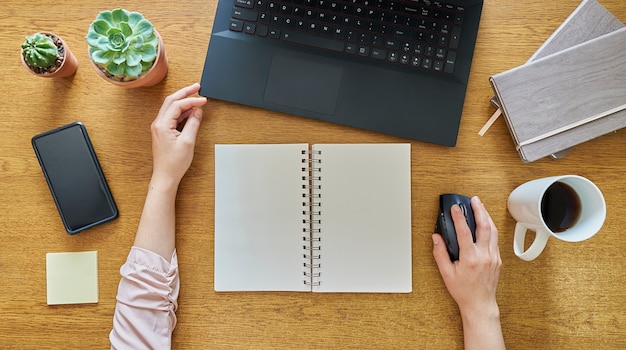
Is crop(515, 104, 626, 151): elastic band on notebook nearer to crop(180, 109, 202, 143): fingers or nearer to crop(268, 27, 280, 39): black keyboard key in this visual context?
crop(268, 27, 280, 39): black keyboard key

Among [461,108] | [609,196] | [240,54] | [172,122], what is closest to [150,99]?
[172,122]

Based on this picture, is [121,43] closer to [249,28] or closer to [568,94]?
[249,28]

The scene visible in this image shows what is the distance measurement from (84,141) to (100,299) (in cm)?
29

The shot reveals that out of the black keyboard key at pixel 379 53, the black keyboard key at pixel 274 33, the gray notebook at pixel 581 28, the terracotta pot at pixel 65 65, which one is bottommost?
the terracotta pot at pixel 65 65

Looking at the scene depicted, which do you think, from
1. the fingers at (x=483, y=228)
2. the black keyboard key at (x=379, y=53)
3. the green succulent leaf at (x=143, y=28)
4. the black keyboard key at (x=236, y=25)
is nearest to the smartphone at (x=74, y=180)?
the green succulent leaf at (x=143, y=28)

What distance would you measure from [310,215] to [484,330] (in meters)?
0.36

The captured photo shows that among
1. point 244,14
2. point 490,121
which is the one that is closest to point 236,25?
point 244,14

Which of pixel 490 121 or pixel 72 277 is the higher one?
pixel 490 121

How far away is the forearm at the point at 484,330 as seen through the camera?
0.78m

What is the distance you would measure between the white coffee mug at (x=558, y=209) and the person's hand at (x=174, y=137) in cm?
58

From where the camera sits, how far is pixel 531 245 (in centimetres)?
78

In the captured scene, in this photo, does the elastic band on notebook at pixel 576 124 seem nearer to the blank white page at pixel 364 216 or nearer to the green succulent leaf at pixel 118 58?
the blank white page at pixel 364 216

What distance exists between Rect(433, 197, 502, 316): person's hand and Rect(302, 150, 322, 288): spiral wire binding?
0.78 feet

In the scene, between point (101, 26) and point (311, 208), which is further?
point (311, 208)
